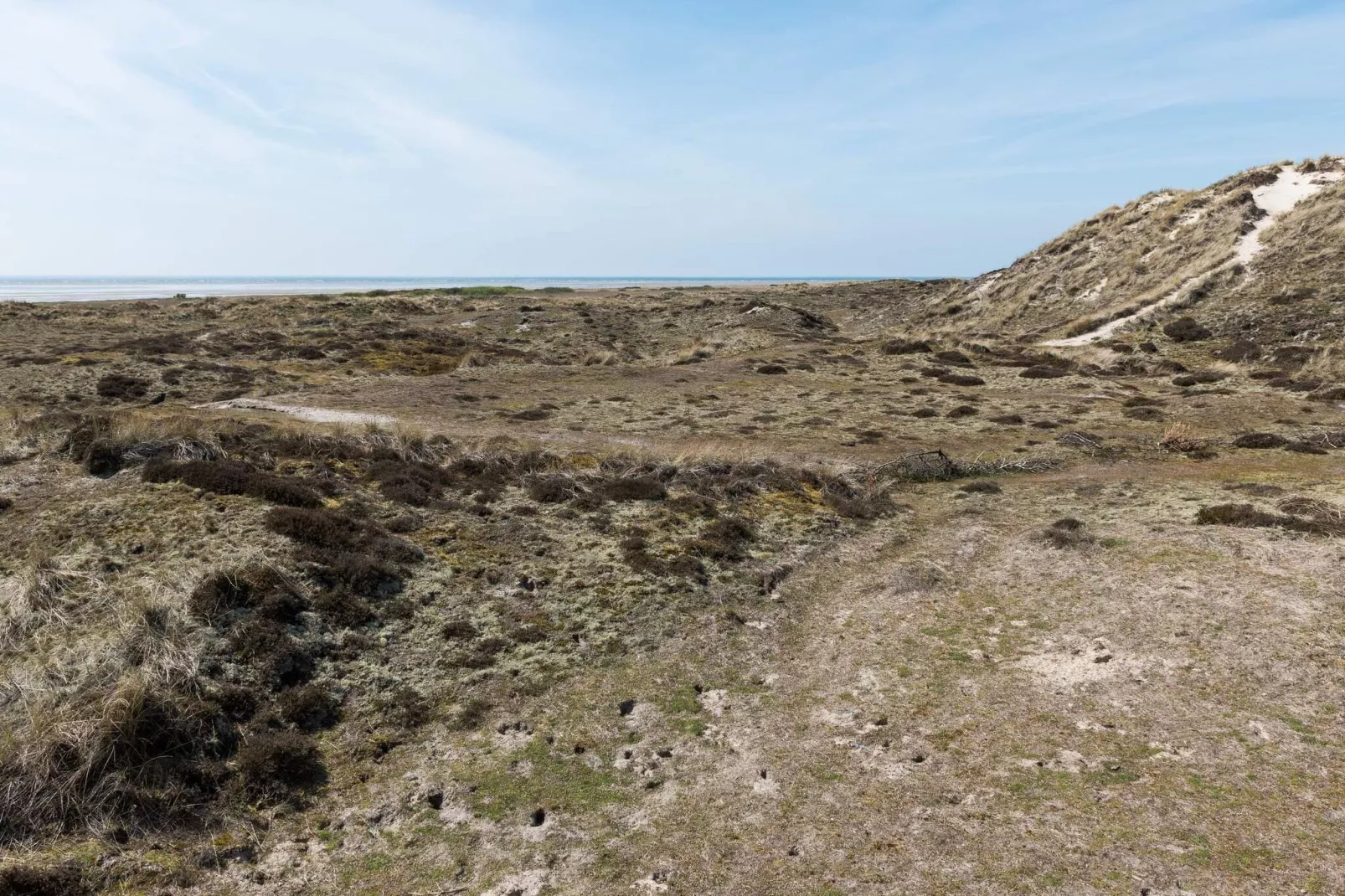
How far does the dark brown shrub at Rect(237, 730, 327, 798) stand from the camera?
8.55 m

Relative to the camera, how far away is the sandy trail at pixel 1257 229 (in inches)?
1911

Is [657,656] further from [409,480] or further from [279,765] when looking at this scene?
[409,480]

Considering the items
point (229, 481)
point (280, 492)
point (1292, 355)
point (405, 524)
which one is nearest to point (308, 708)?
point (405, 524)

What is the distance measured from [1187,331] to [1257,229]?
17.5m

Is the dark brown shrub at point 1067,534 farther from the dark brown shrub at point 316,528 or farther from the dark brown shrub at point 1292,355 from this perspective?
the dark brown shrub at point 1292,355

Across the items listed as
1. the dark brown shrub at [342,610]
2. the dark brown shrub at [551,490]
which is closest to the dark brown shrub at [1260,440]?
the dark brown shrub at [551,490]

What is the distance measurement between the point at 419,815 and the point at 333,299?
303 ft

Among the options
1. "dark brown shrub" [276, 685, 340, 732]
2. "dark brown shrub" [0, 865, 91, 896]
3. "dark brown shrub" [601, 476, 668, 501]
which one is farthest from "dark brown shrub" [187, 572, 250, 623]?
"dark brown shrub" [601, 476, 668, 501]

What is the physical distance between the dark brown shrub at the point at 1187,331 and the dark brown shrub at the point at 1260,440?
2143 centimetres

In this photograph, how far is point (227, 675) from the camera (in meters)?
10.0

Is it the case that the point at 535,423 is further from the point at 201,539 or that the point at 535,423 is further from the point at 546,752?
the point at 546,752

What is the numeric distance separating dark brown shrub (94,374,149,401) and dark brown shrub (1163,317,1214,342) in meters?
56.4

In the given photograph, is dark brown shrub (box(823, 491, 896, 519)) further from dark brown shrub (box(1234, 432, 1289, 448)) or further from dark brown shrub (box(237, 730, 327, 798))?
dark brown shrub (box(1234, 432, 1289, 448))

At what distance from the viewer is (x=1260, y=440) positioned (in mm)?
24172
